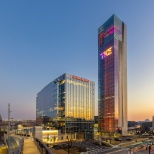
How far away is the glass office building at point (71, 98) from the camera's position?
365 ft

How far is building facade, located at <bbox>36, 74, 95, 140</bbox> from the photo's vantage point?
11025 cm

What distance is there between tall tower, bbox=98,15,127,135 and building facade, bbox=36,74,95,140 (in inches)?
719

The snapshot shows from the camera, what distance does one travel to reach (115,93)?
447 ft

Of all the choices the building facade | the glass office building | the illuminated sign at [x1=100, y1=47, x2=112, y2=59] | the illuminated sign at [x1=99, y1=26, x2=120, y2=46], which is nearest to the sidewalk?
the building facade

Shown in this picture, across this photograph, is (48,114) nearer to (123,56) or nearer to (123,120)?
(123,120)

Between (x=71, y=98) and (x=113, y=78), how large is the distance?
40672mm

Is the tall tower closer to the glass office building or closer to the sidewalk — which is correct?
the glass office building

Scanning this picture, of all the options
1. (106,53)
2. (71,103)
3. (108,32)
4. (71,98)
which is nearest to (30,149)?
(71,98)

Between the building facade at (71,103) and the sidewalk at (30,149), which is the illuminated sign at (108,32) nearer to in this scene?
the building facade at (71,103)

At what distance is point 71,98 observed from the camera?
113 m

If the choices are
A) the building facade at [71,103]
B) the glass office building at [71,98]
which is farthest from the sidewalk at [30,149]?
the glass office building at [71,98]

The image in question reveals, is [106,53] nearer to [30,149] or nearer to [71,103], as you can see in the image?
[71,103]

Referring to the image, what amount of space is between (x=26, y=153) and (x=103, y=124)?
12673cm

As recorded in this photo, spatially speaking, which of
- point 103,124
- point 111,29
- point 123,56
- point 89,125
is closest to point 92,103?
point 89,125
